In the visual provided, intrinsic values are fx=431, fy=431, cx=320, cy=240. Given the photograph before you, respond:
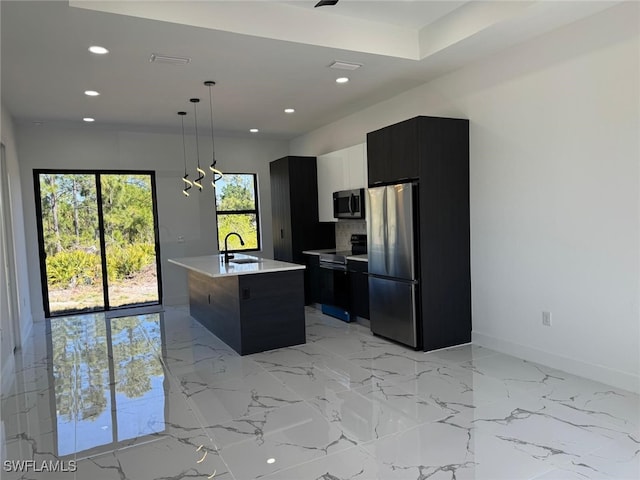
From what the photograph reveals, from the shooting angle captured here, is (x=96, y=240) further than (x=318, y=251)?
Yes

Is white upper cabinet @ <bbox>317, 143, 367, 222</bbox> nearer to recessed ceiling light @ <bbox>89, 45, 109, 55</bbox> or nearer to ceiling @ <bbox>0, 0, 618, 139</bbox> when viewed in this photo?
ceiling @ <bbox>0, 0, 618, 139</bbox>

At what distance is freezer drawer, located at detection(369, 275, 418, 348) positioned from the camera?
418cm

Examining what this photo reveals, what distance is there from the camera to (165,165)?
6.93 metres

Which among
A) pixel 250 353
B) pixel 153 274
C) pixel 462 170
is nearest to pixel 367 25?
pixel 462 170

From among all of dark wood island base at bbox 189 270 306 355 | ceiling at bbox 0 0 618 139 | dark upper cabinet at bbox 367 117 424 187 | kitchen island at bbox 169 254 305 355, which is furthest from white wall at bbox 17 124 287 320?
dark upper cabinet at bbox 367 117 424 187

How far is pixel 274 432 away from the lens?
2.70 m

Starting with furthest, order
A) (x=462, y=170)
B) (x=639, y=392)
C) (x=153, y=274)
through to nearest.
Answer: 1. (x=153, y=274)
2. (x=462, y=170)
3. (x=639, y=392)

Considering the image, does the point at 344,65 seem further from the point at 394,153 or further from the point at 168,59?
the point at 168,59

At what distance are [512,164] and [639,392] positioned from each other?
2.01 m

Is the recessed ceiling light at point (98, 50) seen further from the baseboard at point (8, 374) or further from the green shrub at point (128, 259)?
the green shrub at point (128, 259)

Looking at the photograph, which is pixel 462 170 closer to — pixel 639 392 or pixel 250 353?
pixel 639 392

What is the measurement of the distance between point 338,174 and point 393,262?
205 cm

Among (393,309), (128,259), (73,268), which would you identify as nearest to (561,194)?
(393,309)

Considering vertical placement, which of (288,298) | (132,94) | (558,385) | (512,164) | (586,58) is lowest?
(558,385)
